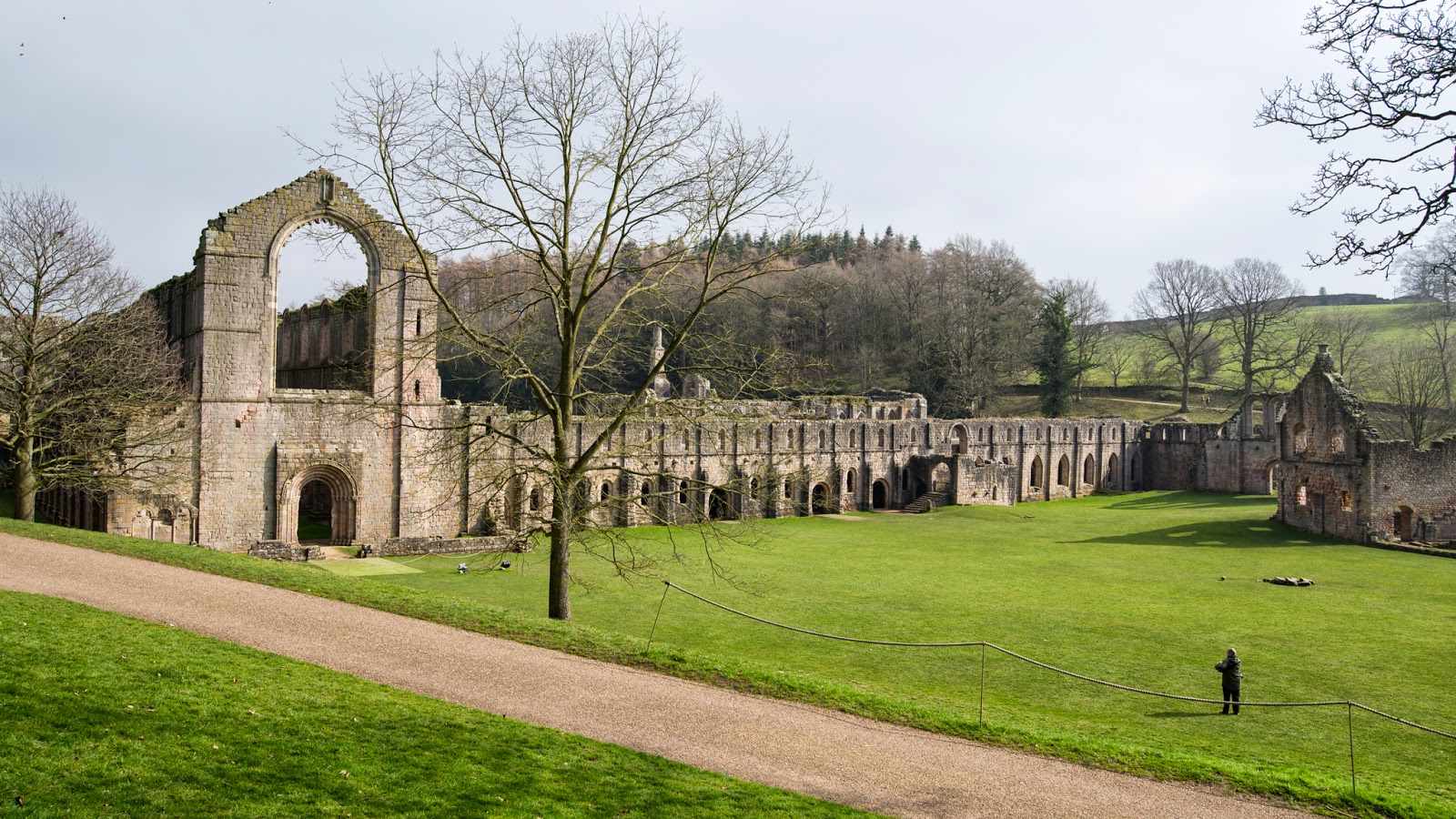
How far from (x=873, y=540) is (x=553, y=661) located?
23.4 metres

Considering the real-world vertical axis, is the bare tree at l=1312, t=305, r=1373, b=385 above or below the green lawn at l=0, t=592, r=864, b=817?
above

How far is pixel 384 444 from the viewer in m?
28.6

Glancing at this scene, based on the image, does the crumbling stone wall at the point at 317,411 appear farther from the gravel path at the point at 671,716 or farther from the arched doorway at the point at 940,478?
the arched doorway at the point at 940,478

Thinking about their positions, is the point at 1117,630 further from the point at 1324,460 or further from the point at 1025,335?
the point at 1025,335

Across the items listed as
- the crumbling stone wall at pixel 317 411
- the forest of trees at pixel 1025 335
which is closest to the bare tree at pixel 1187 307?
the forest of trees at pixel 1025 335

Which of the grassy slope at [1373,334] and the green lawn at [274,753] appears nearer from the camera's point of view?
the green lawn at [274,753]

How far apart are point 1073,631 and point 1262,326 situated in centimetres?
5740

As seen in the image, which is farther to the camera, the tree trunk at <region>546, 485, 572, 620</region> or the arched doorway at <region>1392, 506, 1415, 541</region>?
the arched doorway at <region>1392, 506, 1415, 541</region>

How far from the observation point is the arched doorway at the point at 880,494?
48344mm

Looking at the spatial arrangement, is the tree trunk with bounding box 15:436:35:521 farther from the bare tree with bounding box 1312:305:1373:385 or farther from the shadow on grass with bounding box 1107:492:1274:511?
the bare tree with bounding box 1312:305:1373:385

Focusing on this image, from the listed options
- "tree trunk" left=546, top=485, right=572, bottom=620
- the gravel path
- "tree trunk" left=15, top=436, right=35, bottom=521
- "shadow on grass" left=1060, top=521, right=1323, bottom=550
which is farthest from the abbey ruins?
the gravel path

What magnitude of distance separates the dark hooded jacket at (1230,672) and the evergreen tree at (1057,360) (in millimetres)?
54903

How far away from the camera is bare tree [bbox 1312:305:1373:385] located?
204 feet

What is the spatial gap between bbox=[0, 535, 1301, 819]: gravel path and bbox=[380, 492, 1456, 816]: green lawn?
104cm
